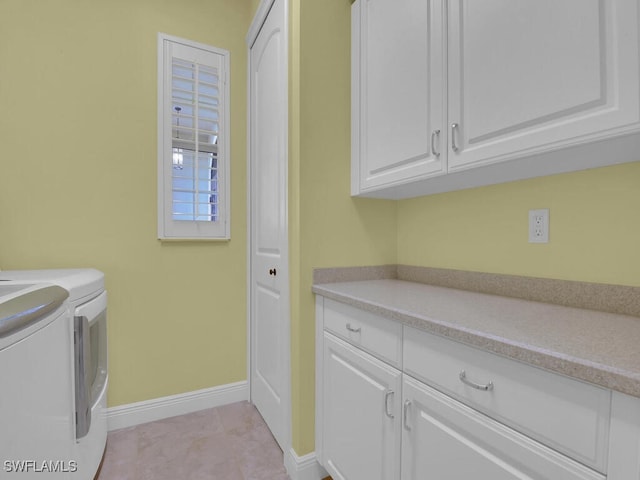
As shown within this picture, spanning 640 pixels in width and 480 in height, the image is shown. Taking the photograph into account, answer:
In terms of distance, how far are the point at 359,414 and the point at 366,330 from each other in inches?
12.3

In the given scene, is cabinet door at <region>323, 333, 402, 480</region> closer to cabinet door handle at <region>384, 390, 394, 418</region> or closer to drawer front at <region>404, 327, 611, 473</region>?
cabinet door handle at <region>384, 390, 394, 418</region>

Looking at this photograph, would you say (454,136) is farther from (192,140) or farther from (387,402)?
(192,140)

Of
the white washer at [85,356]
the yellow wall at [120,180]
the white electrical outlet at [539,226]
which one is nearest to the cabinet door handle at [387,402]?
the white electrical outlet at [539,226]

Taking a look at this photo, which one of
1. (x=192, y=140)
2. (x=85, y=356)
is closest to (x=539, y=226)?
(x=85, y=356)

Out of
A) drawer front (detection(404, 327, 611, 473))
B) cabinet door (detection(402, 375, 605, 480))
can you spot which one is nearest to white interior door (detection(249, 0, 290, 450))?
cabinet door (detection(402, 375, 605, 480))

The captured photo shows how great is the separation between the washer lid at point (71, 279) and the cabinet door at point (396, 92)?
1213 mm

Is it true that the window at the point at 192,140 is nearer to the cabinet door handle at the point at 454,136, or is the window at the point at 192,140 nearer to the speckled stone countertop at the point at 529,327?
the speckled stone countertop at the point at 529,327

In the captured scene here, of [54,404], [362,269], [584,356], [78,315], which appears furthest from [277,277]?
[584,356]

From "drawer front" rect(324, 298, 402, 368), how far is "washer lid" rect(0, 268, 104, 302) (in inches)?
37.8

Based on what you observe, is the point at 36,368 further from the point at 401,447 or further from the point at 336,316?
the point at 401,447

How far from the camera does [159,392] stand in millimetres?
1896

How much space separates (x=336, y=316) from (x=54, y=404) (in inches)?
38.5

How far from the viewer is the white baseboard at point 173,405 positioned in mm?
1792

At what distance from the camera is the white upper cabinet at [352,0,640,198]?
2.39 ft
